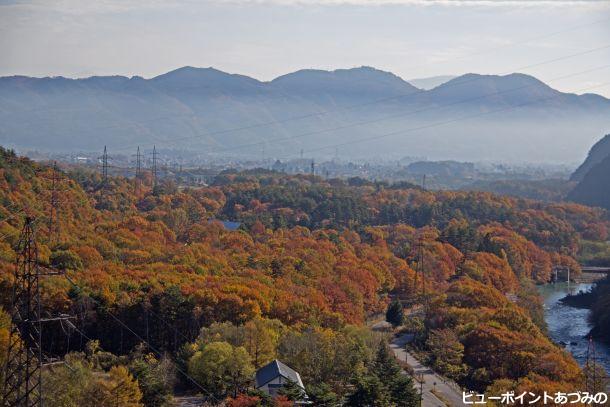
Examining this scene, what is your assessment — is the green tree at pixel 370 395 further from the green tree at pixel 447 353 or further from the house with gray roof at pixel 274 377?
the green tree at pixel 447 353

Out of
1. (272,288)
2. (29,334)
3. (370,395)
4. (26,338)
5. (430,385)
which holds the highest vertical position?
(29,334)

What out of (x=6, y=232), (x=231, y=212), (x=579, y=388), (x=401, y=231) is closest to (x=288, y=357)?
(x=579, y=388)

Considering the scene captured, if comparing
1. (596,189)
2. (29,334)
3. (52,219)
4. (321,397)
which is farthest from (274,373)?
(596,189)

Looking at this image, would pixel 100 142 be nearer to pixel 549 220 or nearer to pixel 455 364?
pixel 549 220

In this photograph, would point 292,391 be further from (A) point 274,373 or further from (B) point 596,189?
(B) point 596,189

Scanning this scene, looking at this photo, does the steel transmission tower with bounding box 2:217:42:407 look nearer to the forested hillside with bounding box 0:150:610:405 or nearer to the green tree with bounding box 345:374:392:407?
the forested hillside with bounding box 0:150:610:405

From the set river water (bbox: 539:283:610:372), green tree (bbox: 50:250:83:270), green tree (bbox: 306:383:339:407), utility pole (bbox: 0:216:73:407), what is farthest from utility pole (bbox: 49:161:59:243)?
river water (bbox: 539:283:610:372)
